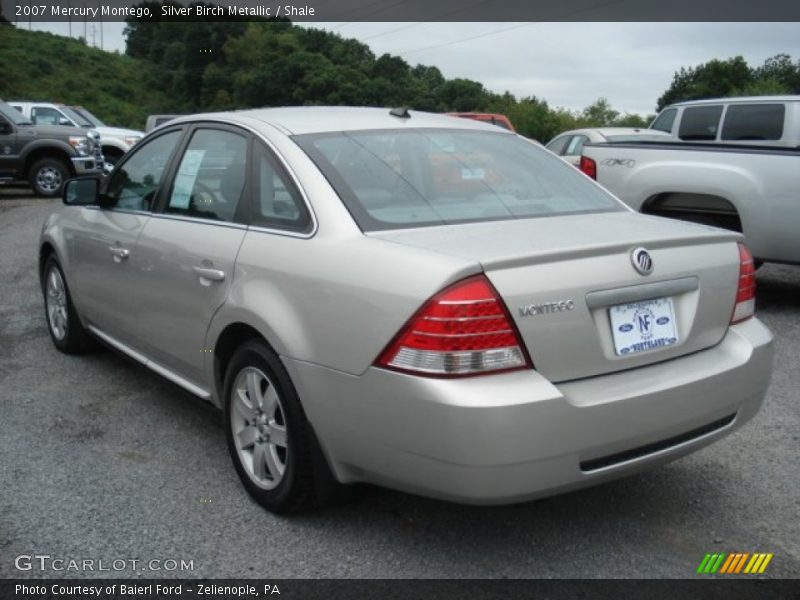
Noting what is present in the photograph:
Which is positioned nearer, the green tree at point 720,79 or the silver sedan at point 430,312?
the silver sedan at point 430,312

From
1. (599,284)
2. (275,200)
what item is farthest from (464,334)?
(275,200)

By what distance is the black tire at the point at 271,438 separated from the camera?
311 cm

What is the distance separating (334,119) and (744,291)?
1885mm

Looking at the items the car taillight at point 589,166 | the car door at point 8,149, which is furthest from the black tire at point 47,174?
the car taillight at point 589,166

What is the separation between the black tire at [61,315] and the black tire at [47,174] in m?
11.6

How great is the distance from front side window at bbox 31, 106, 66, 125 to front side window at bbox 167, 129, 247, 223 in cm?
1763

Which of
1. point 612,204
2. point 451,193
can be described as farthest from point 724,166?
point 451,193

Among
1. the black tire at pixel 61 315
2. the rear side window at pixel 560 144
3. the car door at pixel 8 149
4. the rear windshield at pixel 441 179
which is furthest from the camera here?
the car door at pixel 8 149

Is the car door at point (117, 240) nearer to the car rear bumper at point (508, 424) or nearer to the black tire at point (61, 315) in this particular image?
the black tire at point (61, 315)

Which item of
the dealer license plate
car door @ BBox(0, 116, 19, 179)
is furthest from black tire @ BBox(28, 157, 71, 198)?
the dealer license plate

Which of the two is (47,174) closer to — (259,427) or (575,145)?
(575,145)

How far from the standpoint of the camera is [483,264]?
106 inches

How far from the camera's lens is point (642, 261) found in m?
2.94
